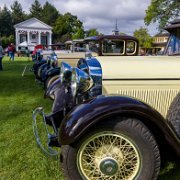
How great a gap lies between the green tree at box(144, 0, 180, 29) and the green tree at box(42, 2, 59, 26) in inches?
2855

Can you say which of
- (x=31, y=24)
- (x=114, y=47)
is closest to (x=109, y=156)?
(x=114, y=47)

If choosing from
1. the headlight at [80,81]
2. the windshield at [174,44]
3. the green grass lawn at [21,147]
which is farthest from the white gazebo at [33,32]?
the headlight at [80,81]

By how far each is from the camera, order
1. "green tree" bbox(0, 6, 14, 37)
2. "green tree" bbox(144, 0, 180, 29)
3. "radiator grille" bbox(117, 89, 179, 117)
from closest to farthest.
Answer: "radiator grille" bbox(117, 89, 179, 117) < "green tree" bbox(144, 0, 180, 29) < "green tree" bbox(0, 6, 14, 37)

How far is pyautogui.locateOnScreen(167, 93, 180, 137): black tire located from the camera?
3.20 metres

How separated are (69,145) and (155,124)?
2.85ft

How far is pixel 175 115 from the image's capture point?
326cm

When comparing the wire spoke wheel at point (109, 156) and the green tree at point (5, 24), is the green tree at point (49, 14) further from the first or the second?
the wire spoke wheel at point (109, 156)

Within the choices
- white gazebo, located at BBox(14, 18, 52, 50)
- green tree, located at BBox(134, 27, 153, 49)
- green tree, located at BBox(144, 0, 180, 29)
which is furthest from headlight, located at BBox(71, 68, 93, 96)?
white gazebo, located at BBox(14, 18, 52, 50)

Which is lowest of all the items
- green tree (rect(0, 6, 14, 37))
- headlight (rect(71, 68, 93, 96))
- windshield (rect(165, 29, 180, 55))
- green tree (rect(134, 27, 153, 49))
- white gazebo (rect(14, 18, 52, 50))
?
headlight (rect(71, 68, 93, 96))

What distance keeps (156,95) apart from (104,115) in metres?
1.11

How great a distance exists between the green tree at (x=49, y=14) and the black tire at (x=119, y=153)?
10639 cm

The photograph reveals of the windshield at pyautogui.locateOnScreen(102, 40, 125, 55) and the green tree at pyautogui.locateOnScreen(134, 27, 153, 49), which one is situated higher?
the green tree at pyautogui.locateOnScreen(134, 27, 153, 49)

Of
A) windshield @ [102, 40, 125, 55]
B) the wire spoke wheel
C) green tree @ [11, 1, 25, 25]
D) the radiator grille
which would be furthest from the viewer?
green tree @ [11, 1, 25, 25]

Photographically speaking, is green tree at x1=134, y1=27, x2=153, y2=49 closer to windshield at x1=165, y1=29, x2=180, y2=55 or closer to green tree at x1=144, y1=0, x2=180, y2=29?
green tree at x1=144, y1=0, x2=180, y2=29
